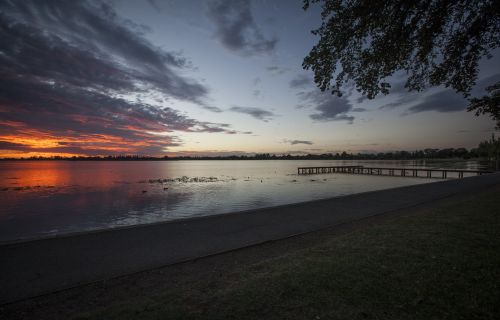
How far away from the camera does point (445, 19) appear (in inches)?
276

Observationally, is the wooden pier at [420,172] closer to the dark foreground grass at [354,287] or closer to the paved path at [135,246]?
the paved path at [135,246]

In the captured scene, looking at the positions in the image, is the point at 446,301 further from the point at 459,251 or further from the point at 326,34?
the point at 326,34

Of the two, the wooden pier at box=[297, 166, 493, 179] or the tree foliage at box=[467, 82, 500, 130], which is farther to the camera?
the wooden pier at box=[297, 166, 493, 179]

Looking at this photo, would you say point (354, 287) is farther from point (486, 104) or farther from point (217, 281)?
point (486, 104)

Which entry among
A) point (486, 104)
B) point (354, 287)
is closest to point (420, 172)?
point (486, 104)

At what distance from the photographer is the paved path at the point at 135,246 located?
193 inches

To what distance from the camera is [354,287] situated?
12.9ft

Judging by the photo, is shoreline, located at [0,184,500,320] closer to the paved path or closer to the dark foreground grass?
the dark foreground grass

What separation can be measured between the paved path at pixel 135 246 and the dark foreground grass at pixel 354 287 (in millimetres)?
1702

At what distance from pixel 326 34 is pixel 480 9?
4.42 meters

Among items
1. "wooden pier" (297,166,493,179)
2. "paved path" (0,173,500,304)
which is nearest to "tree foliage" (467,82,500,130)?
"paved path" (0,173,500,304)

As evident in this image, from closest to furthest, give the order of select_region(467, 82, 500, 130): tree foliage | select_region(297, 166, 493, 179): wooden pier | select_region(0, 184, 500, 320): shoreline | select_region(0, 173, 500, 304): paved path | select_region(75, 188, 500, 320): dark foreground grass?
select_region(75, 188, 500, 320): dark foreground grass
select_region(0, 184, 500, 320): shoreline
select_region(0, 173, 500, 304): paved path
select_region(467, 82, 500, 130): tree foliage
select_region(297, 166, 493, 179): wooden pier

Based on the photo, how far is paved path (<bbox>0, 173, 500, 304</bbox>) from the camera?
4914mm

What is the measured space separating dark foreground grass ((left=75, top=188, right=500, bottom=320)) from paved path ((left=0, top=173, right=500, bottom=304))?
1.70 meters
